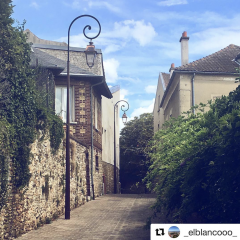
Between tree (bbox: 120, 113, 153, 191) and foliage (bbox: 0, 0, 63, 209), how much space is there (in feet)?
92.6

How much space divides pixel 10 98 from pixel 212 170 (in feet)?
16.7

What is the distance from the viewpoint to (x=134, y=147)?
127ft

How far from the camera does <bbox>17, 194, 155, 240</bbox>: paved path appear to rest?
8.62m

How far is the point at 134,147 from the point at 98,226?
2857cm

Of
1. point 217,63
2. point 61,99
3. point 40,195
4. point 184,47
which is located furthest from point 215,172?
point 184,47

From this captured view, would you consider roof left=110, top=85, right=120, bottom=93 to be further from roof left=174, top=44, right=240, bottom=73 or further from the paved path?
the paved path

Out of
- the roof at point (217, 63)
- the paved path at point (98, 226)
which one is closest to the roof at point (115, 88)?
the roof at point (217, 63)

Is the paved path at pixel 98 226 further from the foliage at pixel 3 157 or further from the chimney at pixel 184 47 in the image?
the chimney at pixel 184 47

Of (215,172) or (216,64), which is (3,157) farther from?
(216,64)

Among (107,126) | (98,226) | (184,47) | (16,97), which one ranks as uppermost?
(184,47)

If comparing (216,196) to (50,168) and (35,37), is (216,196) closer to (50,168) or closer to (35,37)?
(50,168)

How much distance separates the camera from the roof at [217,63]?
19.5 meters

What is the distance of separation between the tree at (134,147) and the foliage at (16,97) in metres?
28.2

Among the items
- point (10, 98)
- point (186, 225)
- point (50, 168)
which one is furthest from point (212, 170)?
point (50, 168)
